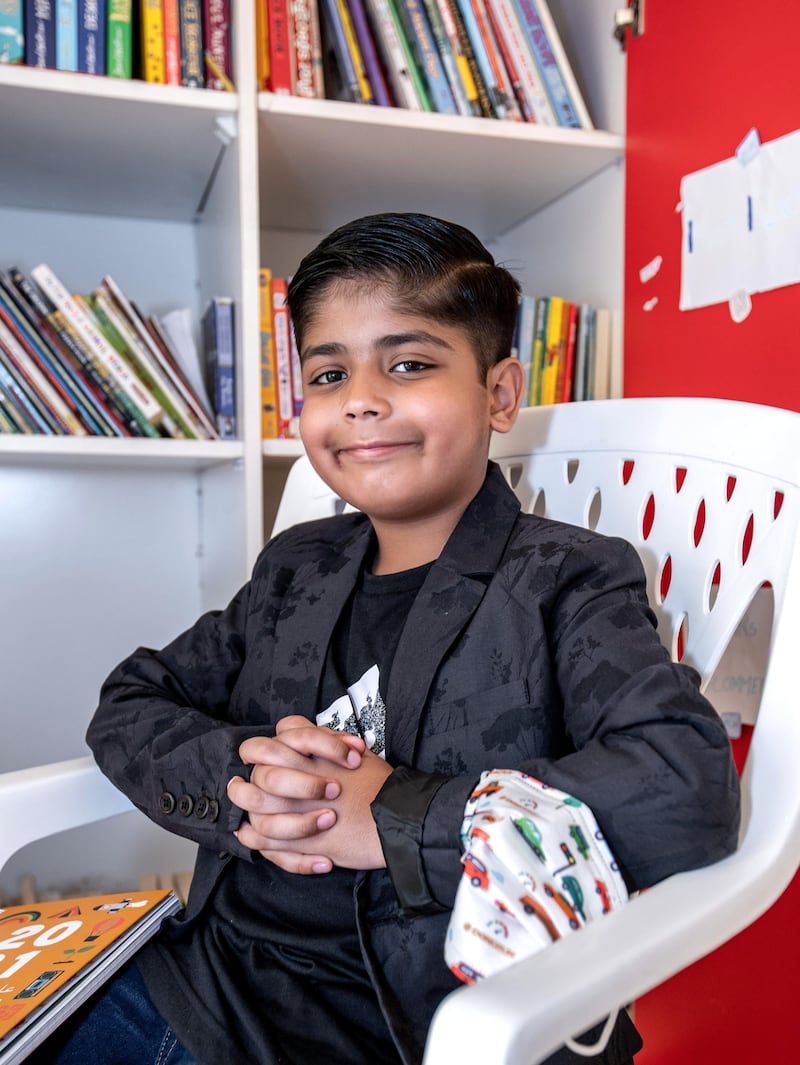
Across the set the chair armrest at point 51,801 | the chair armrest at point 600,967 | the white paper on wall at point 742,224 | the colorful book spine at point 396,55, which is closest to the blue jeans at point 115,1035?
the chair armrest at point 51,801

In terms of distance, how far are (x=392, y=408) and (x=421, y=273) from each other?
137mm

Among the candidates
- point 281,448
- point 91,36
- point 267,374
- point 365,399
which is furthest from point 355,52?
point 365,399

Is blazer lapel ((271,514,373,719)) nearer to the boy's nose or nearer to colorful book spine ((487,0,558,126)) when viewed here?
the boy's nose

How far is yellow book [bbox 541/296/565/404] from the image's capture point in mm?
1502

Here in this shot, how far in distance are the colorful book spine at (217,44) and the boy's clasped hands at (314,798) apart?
98 cm

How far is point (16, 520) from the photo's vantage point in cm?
173

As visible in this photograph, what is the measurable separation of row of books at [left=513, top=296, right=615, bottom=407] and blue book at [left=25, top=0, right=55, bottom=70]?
29.8 inches

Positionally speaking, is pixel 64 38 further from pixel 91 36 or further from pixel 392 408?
pixel 392 408

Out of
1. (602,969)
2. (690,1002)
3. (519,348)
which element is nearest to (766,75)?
(519,348)

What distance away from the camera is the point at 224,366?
4.66 feet

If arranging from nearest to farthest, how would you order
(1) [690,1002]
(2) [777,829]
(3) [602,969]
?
(3) [602,969]
(2) [777,829]
(1) [690,1002]

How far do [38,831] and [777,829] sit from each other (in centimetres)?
64

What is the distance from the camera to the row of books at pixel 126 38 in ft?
4.18

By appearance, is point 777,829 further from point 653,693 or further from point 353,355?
point 353,355
